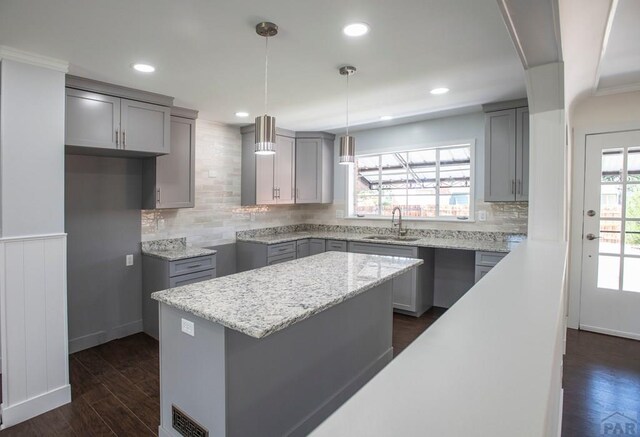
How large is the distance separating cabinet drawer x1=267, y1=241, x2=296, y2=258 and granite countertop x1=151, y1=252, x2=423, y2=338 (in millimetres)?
1762

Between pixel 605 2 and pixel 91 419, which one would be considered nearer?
pixel 605 2

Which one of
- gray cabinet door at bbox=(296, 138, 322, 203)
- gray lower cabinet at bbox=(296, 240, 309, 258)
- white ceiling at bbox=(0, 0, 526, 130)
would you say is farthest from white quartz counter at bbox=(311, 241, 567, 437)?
gray cabinet door at bbox=(296, 138, 322, 203)

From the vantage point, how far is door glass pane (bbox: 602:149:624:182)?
138 inches

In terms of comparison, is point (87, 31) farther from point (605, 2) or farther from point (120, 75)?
point (605, 2)

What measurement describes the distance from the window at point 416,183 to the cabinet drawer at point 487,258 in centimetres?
70

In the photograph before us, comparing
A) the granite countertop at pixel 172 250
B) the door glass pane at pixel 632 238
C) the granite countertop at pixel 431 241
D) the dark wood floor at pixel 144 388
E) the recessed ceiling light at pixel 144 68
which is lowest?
the dark wood floor at pixel 144 388

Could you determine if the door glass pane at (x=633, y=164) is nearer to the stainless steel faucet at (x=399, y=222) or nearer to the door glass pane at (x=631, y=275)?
the door glass pane at (x=631, y=275)

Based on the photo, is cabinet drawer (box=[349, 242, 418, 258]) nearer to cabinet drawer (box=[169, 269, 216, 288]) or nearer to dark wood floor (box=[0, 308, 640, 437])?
dark wood floor (box=[0, 308, 640, 437])

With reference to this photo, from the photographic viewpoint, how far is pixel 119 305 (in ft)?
11.8

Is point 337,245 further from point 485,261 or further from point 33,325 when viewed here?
point 33,325

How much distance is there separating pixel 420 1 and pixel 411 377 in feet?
5.79

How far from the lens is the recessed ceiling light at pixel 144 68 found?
2.56m

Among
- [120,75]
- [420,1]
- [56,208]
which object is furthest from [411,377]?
[120,75]

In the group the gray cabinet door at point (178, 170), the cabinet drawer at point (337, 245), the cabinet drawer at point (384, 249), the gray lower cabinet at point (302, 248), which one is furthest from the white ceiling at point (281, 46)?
the gray lower cabinet at point (302, 248)
